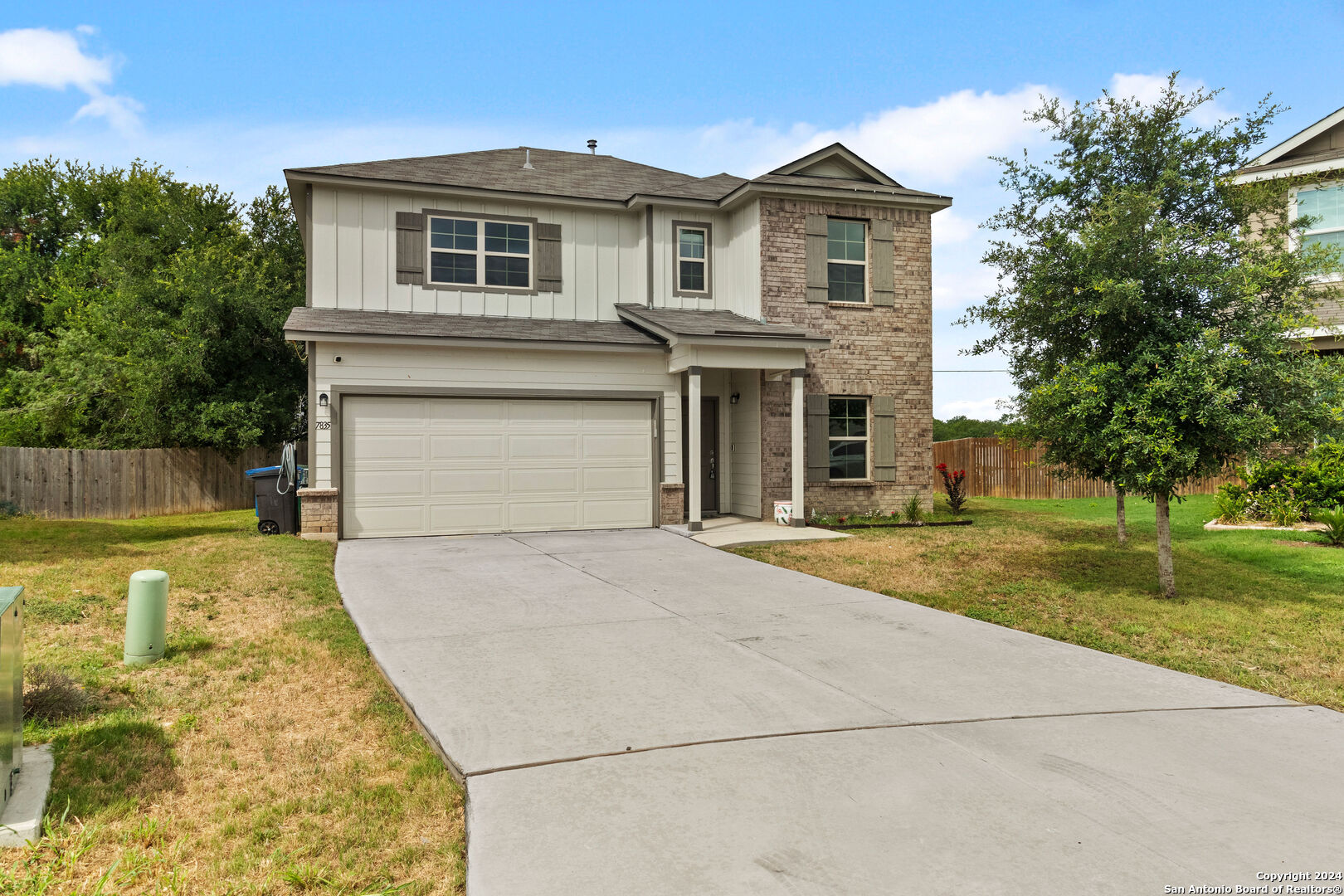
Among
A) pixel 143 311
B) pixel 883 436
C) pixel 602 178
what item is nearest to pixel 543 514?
pixel 883 436

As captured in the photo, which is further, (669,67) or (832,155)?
(832,155)

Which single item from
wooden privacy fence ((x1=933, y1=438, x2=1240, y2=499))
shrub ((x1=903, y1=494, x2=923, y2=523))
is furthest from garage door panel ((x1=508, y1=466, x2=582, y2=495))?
wooden privacy fence ((x1=933, y1=438, x2=1240, y2=499))

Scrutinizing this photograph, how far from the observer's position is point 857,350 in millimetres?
15781

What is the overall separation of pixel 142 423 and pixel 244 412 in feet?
8.04

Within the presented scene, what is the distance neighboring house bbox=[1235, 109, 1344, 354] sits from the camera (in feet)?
50.8

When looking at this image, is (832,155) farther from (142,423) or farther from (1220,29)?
(142,423)

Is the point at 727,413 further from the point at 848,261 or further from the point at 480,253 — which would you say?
the point at 480,253

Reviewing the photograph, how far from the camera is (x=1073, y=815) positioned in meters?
3.50

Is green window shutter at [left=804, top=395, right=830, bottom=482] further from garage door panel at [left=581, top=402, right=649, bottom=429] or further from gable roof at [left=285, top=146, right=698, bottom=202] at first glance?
gable roof at [left=285, top=146, right=698, bottom=202]

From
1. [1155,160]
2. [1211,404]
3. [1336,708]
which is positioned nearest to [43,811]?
[1336,708]

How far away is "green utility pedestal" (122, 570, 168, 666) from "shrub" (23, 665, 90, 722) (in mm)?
553

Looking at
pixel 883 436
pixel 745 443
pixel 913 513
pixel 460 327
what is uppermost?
pixel 460 327

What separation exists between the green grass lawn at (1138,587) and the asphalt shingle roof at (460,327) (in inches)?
189

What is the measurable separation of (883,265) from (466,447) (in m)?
8.35
